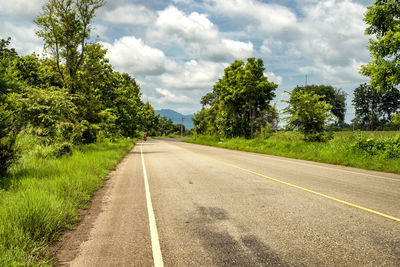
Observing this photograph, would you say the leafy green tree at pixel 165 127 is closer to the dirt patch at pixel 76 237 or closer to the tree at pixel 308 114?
the tree at pixel 308 114

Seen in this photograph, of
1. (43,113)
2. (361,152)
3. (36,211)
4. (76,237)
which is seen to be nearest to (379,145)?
(361,152)

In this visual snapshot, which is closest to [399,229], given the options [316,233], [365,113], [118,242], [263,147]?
[316,233]

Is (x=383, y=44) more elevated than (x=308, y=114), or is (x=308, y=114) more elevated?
(x=383, y=44)

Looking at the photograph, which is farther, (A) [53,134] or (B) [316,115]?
(B) [316,115]

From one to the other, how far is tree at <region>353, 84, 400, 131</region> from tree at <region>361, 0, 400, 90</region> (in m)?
85.7

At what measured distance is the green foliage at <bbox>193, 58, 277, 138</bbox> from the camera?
31.6m

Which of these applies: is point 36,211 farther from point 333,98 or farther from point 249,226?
point 333,98

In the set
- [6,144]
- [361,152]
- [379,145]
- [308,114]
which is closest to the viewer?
[6,144]

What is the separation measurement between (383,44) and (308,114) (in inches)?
257

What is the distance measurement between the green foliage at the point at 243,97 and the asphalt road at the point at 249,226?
24577mm

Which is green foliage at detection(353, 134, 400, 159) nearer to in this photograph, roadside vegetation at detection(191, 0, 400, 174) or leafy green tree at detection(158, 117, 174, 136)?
roadside vegetation at detection(191, 0, 400, 174)

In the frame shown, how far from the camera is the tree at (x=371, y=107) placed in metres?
86.4

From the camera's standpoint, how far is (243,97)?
3300 cm

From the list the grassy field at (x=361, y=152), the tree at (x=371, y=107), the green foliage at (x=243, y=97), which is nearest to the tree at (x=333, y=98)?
the tree at (x=371, y=107)
